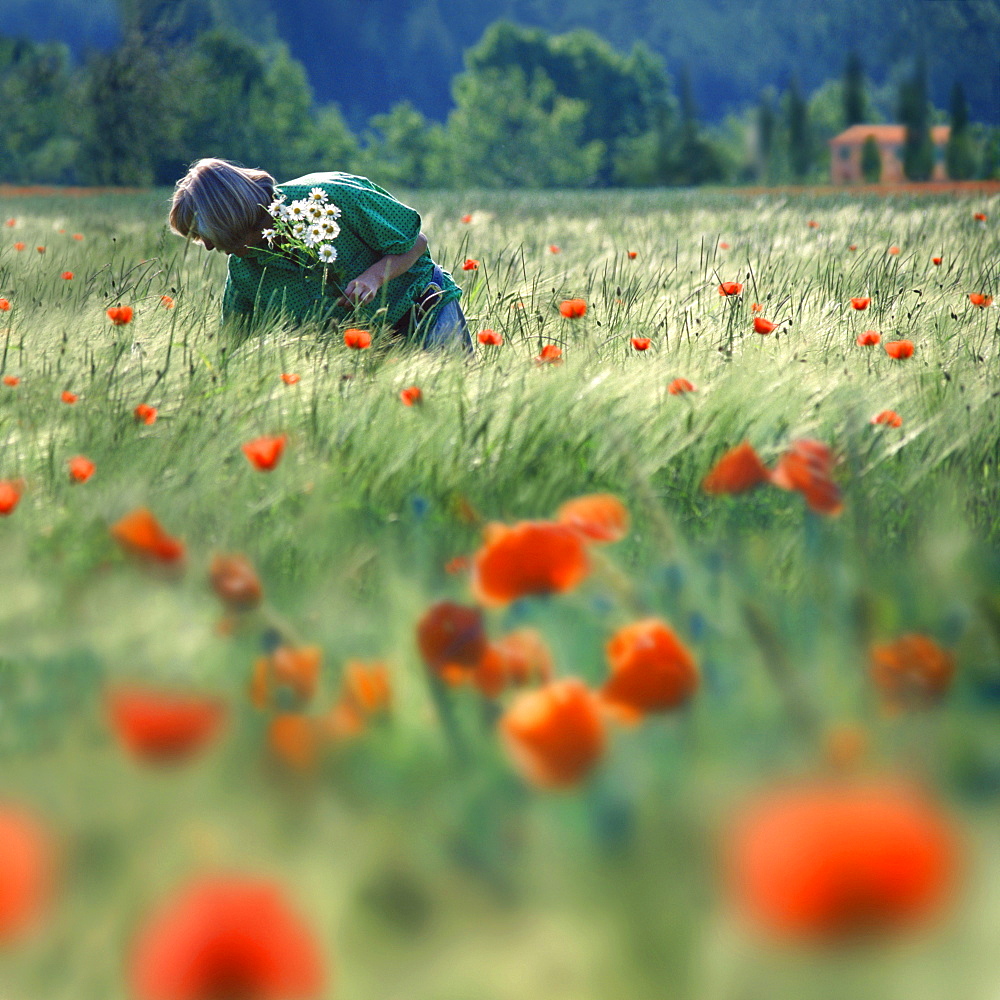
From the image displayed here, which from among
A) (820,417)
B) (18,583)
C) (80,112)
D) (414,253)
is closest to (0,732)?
(18,583)

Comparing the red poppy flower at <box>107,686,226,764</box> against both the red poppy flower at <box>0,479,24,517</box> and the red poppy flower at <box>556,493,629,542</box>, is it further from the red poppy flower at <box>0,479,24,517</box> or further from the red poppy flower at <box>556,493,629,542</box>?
the red poppy flower at <box>0,479,24,517</box>

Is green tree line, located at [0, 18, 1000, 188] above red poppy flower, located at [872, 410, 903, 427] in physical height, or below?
above

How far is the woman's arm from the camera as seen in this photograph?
7.99ft

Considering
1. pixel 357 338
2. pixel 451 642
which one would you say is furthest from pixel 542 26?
pixel 451 642

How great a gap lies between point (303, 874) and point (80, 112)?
37.0m

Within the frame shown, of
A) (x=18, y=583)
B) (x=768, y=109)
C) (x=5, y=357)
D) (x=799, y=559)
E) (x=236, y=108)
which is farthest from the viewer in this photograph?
(x=768, y=109)

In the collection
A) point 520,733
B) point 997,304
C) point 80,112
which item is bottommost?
point 997,304

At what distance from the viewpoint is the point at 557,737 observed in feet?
1.78

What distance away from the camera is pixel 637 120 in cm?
5719

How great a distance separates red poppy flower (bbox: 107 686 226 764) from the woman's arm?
1861mm

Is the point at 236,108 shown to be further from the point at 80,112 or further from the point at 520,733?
the point at 520,733

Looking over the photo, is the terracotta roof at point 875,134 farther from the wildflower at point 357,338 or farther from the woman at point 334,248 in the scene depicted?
the wildflower at point 357,338

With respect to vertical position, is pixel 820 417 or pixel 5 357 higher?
pixel 5 357

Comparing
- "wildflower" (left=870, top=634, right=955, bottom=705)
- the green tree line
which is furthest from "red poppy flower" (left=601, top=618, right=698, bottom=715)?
the green tree line
